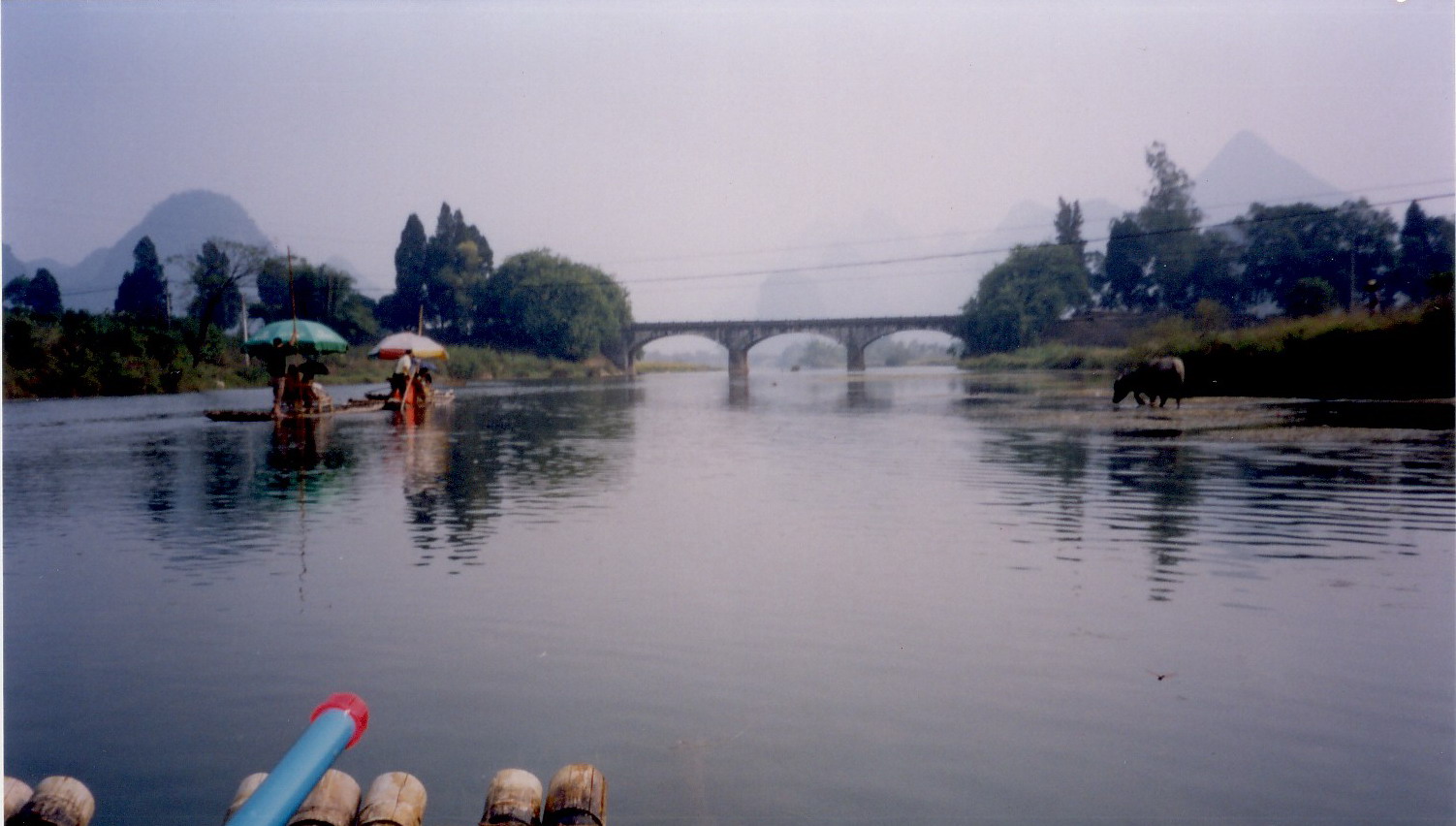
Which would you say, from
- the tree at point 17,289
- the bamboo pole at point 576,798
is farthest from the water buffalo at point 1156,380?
the tree at point 17,289

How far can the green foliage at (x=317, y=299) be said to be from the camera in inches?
3435

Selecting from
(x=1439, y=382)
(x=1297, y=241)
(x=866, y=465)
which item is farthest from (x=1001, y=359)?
(x=866, y=465)

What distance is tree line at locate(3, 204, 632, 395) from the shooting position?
5603cm

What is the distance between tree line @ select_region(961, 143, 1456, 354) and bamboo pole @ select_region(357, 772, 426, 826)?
61103mm

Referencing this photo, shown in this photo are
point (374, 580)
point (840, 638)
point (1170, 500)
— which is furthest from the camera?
point (1170, 500)

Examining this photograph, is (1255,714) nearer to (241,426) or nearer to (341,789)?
(341,789)

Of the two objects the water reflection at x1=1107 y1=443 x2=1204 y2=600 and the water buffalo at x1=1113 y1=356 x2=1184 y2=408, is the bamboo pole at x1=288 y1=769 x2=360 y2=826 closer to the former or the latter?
the water reflection at x1=1107 y1=443 x2=1204 y2=600

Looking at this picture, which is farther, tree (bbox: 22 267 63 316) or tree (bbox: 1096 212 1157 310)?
tree (bbox: 1096 212 1157 310)

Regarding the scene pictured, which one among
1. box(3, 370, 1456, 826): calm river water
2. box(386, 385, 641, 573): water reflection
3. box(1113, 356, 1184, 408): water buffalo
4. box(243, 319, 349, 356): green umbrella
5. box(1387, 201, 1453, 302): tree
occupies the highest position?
box(1387, 201, 1453, 302): tree

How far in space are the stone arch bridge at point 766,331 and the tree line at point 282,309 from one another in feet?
9.57

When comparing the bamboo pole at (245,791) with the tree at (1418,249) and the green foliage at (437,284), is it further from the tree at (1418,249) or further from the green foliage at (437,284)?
the green foliage at (437,284)

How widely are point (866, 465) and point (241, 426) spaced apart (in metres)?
22.1

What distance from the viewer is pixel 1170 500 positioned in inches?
516

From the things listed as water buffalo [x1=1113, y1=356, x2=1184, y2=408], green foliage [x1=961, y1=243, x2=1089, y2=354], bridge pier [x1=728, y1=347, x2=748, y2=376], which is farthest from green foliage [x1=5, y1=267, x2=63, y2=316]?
green foliage [x1=961, y1=243, x2=1089, y2=354]
